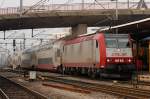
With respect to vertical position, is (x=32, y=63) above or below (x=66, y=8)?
below

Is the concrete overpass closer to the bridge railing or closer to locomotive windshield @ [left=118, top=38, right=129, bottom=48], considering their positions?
the bridge railing

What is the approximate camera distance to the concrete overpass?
54.7 m

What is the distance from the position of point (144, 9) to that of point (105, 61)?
1227 inches

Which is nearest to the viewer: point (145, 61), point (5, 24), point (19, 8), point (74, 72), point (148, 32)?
point (148, 32)

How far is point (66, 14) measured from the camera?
57.0m

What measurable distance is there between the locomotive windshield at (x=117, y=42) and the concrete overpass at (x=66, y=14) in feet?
73.7

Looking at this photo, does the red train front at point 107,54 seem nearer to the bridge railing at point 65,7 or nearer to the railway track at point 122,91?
the railway track at point 122,91

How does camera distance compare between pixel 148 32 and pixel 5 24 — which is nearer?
pixel 148 32

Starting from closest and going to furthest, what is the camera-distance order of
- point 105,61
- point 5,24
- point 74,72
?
point 105,61 → point 74,72 → point 5,24

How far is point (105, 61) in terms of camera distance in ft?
91.9

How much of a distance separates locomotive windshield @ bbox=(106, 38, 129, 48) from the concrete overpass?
22.5 meters

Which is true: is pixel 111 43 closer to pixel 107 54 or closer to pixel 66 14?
pixel 107 54

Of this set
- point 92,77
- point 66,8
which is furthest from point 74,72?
point 66,8

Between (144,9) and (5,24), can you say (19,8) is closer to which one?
(5,24)
